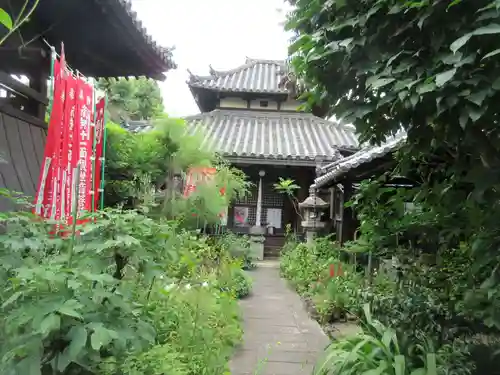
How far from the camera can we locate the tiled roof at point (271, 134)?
1230cm

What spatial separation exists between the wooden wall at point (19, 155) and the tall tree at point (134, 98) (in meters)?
13.1

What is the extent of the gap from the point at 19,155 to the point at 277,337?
Result: 335 cm

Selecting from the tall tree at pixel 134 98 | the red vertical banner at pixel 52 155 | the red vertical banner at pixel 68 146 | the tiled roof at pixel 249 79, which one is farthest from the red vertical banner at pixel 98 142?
the tall tree at pixel 134 98

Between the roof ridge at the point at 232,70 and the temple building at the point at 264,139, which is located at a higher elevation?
the roof ridge at the point at 232,70

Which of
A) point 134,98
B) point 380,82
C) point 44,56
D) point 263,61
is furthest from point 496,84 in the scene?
point 134,98

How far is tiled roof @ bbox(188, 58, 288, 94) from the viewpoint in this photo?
50.5ft

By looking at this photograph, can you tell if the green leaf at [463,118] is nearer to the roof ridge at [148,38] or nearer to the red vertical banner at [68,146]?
the roof ridge at [148,38]

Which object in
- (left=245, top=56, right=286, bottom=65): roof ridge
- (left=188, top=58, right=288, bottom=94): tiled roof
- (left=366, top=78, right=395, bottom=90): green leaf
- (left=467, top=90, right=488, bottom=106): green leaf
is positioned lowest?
(left=467, top=90, right=488, bottom=106): green leaf

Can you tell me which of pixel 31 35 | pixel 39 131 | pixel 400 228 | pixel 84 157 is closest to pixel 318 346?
pixel 400 228

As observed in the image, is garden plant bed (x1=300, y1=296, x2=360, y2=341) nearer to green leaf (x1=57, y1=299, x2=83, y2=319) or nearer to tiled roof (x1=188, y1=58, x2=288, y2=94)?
green leaf (x1=57, y1=299, x2=83, y2=319)

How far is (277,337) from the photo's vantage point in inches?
182

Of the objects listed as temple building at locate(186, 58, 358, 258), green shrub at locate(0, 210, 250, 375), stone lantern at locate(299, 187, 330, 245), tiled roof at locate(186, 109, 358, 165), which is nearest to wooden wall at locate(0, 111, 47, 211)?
green shrub at locate(0, 210, 250, 375)

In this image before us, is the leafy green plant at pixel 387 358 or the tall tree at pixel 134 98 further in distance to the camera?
the tall tree at pixel 134 98

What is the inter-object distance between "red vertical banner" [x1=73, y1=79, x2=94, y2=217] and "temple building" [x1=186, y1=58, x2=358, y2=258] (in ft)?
18.8
